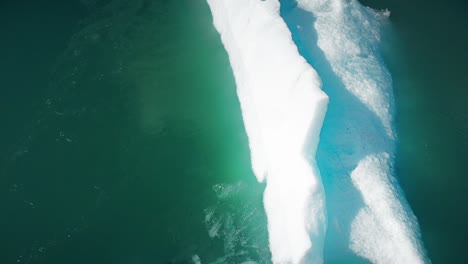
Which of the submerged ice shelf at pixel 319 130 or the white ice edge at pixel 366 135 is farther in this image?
the white ice edge at pixel 366 135

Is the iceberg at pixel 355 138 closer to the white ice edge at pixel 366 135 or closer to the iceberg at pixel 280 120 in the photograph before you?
the white ice edge at pixel 366 135

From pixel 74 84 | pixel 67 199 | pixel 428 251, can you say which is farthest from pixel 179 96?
pixel 428 251

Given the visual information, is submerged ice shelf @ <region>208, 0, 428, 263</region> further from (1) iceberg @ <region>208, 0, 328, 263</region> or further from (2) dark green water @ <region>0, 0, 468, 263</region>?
(2) dark green water @ <region>0, 0, 468, 263</region>

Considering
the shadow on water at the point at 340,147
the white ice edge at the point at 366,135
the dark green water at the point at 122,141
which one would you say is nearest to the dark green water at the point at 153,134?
the dark green water at the point at 122,141

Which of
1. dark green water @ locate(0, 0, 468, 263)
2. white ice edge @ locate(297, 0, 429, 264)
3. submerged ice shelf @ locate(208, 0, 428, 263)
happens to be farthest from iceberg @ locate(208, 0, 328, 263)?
white ice edge @ locate(297, 0, 429, 264)

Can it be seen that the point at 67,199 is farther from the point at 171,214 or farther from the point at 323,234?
the point at 323,234

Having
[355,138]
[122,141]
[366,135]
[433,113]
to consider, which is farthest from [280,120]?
[433,113]
